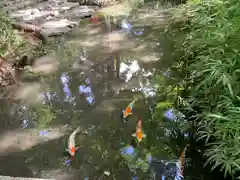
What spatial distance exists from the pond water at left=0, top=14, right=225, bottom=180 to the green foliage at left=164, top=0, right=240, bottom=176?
1.36 feet

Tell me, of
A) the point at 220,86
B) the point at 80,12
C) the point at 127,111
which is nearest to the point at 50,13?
the point at 80,12

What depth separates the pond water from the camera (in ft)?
11.4

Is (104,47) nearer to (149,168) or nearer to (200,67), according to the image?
(200,67)

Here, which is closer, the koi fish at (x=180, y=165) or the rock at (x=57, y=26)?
the koi fish at (x=180, y=165)

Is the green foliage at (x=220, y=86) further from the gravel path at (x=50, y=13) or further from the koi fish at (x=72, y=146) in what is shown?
the gravel path at (x=50, y=13)

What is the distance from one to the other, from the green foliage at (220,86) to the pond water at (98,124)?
415 mm

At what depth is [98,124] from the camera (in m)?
4.21

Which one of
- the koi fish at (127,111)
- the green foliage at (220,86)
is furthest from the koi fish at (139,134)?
the green foliage at (220,86)

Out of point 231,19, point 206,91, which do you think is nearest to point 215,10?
A: point 231,19

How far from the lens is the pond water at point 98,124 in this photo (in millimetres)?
3473

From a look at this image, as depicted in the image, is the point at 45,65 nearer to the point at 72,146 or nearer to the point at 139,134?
the point at 72,146

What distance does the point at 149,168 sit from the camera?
3.41 m

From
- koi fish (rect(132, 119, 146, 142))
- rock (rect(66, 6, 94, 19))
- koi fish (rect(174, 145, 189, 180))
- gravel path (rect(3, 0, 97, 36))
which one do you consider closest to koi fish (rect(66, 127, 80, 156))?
koi fish (rect(132, 119, 146, 142))

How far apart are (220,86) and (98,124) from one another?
1.76 m
